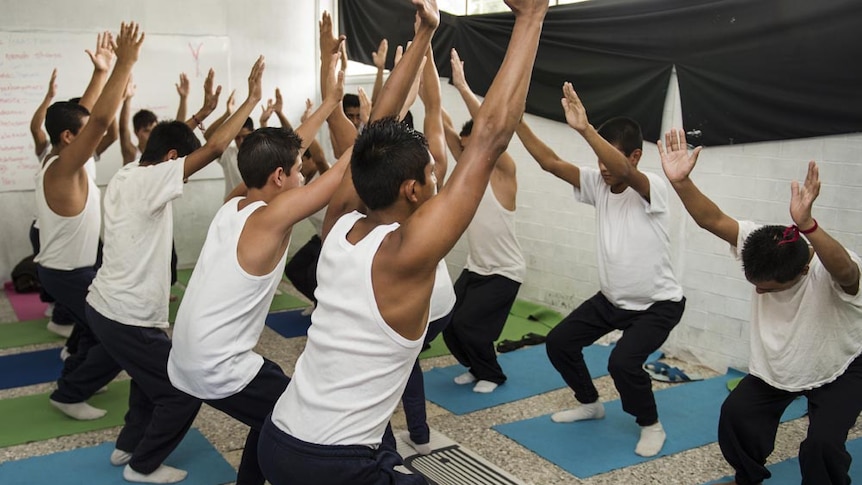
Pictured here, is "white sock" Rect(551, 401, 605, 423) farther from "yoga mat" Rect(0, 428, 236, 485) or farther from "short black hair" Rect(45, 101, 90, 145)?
"short black hair" Rect(45, 101, 90, 145)

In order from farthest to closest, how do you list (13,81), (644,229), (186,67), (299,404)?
(186,67)
(13,81)
(644,229)
(299,404)

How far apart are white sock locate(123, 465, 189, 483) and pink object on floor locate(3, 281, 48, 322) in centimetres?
327

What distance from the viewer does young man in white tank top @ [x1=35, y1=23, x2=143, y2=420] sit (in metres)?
3.98

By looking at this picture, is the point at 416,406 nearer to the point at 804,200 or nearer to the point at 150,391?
the point at 150,391

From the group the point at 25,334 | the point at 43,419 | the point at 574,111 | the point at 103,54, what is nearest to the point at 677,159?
the point at 574,111

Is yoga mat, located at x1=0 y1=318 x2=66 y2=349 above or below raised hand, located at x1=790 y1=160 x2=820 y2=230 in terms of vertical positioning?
below

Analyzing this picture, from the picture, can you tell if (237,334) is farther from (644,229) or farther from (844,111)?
(844,111)

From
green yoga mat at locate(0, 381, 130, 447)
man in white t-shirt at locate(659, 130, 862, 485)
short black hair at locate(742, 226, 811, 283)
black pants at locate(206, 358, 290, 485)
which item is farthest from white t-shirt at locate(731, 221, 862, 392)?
green yoga mat at locate(0, 381, 130, 447)

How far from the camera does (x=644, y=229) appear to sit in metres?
3.77

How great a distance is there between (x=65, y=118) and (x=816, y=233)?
360cm

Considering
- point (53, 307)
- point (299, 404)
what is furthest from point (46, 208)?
point (299, 404)

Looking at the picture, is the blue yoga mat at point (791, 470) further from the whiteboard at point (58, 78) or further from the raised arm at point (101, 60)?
the whiteboard at point (58, 78)

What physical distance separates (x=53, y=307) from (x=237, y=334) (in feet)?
13.4

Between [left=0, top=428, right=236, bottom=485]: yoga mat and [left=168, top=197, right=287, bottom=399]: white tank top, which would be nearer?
[left=168, top=197, right=287, bottom=399]: white tank top
